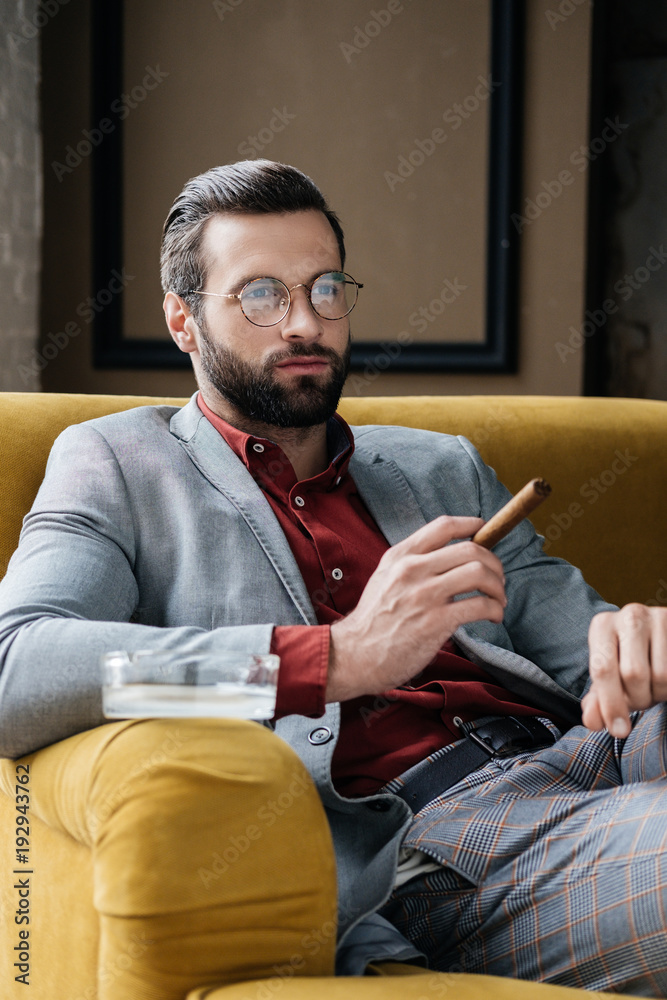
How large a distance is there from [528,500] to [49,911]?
675 mm

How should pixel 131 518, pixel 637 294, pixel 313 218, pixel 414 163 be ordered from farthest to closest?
pixel 637 294 < pixel 414 163 < pixel 313 218 < pixel 131 518

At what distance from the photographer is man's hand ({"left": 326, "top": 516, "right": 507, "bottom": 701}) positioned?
1024 millimetres

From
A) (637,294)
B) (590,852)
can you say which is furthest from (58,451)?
(637,294)

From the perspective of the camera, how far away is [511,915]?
3.15 feet

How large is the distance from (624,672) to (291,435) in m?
0.66

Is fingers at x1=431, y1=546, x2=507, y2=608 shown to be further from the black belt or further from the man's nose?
the man's nose

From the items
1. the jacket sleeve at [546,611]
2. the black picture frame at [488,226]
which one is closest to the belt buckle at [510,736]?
the jacket sleeve at [546,611]

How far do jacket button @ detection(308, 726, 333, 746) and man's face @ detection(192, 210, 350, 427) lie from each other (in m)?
0.49

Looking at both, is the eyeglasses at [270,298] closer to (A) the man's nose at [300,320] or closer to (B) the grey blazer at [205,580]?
(A) the man's nose at [300,320]

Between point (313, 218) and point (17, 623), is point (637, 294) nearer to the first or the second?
point (313, 218)

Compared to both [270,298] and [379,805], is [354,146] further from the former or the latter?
[379,805]

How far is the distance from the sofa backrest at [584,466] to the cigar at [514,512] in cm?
79

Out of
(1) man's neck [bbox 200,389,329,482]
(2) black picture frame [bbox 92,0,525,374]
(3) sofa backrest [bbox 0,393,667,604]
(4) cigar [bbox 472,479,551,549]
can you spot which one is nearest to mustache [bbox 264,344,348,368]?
(1) man's neck [bbox 200,389,329,482]

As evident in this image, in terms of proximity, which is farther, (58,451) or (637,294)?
(637,294)
